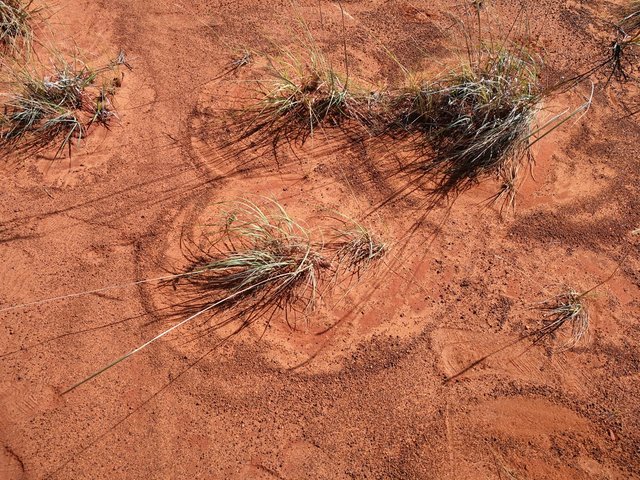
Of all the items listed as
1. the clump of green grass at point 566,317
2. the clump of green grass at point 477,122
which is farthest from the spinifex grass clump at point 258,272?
the clump of green grass at point 566,317

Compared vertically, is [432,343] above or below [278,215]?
below

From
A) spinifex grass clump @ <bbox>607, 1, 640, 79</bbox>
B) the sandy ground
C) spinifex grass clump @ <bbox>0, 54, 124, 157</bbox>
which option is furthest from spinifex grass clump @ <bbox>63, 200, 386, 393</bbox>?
spinifex grass clump @ <bbox>607, 1, 640, 79</bbox>

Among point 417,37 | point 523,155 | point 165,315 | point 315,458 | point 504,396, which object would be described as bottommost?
point 504,396

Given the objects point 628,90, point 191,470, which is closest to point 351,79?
point 628,90

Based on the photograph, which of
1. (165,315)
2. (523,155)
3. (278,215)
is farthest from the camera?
(523,155)

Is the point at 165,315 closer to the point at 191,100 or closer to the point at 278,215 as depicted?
the point at 278,215

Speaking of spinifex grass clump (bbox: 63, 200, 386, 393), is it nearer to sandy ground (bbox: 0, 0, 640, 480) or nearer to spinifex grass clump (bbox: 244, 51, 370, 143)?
sandy ground (bbox: 0, 0, 640, 480)
